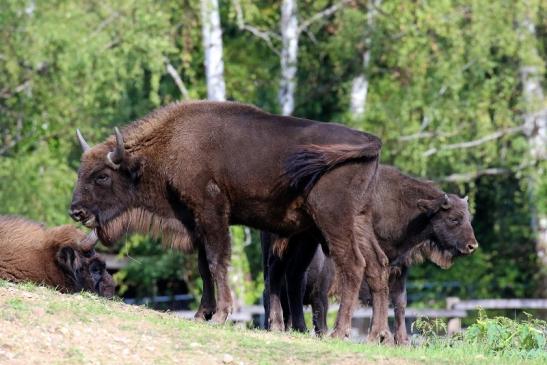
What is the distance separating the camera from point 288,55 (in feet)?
84.7

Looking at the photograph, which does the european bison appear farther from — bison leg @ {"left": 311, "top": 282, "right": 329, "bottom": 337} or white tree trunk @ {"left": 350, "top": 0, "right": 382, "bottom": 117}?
white tree trunk @ {"left": 350, "top": 0, "right": 382, "bottom": 117}

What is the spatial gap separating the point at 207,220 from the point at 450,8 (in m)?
14.7

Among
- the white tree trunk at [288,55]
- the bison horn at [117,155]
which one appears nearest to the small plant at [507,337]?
the bison horn at [117,155]

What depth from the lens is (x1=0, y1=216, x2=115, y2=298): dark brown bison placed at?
45.4 feet

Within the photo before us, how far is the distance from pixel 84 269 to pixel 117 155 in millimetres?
1729

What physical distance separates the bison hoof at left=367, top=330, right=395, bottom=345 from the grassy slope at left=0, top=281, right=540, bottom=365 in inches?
38.8

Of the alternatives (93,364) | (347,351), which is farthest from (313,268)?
(93,364)

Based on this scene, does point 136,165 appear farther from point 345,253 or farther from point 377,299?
point 377,299

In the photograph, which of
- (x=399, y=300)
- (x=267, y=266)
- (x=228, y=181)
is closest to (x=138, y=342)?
(x=228, y=181)

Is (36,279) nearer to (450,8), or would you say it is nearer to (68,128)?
(68,128)

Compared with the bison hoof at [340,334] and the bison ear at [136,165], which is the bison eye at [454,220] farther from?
the bison ear at [136,165]

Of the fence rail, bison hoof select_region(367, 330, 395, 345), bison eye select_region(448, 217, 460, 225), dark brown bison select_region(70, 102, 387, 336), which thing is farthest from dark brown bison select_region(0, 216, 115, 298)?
the fence rail

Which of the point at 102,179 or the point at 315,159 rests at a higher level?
the point at 315,159

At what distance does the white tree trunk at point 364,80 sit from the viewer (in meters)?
26.5
